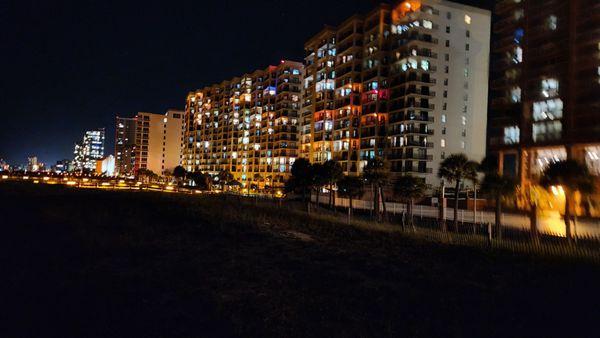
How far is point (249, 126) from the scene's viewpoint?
14588 cm

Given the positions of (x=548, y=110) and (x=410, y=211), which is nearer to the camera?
(x=410, y=211)

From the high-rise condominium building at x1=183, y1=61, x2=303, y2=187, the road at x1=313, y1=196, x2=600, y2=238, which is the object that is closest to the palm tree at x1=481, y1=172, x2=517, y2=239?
the road at x1=313, y1=196, x2=600, y2=238

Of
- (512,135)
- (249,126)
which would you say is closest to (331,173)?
(512,135)

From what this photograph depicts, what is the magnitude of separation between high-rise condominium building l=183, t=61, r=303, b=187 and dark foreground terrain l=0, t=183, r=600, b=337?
104 m

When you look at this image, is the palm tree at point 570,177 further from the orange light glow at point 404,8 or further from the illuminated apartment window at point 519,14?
the orange light glow at point 404,8

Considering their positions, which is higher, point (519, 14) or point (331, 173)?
point (519, 14)

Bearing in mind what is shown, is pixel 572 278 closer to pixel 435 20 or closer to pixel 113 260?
pixel 113 260

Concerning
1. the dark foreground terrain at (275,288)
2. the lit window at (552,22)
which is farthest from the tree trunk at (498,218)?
the lit window at (552,22)

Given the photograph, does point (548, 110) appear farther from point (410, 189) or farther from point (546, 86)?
point (410, 189)

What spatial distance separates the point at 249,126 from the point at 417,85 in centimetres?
7618

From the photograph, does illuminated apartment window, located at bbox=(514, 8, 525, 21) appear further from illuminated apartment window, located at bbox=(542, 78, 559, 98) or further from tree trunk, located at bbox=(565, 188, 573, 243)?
tree trunk, located at bbox=(565, 188, 573, 243)

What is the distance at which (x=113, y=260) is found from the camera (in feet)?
55.7

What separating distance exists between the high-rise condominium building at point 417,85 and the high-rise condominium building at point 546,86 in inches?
431

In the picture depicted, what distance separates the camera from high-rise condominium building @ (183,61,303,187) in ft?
425
